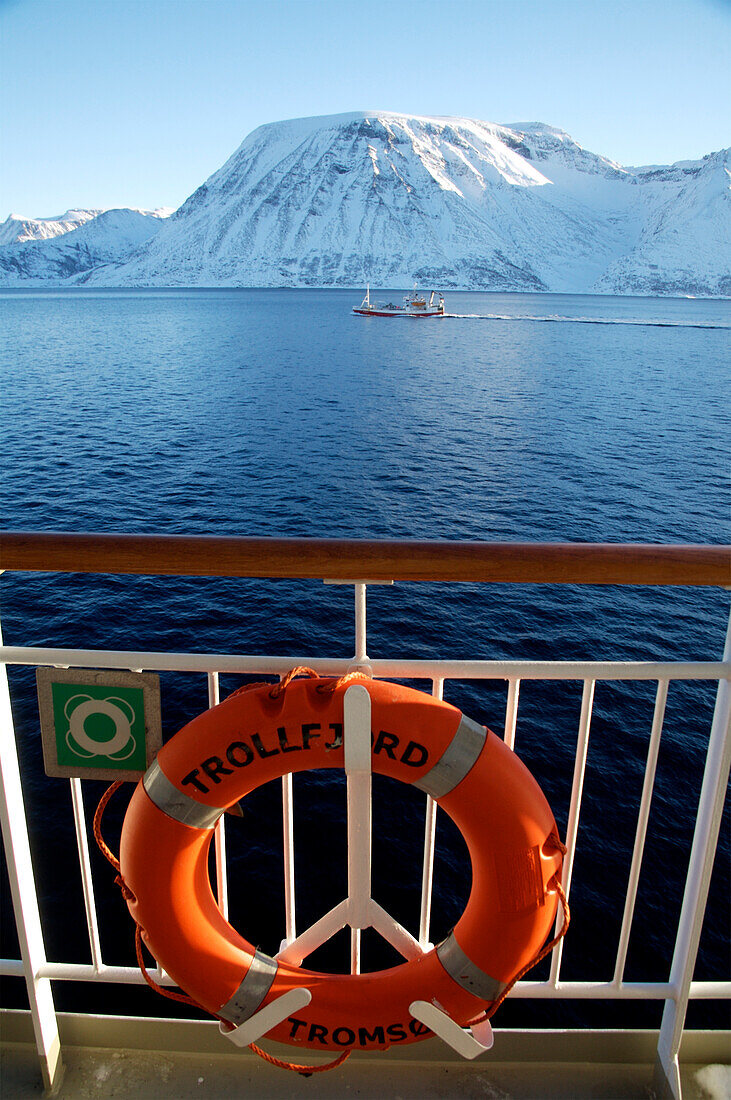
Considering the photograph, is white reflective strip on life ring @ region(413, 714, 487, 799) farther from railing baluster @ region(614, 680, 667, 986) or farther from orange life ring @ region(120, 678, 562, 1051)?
railing baluster @ region(614, 680, 667, 986)

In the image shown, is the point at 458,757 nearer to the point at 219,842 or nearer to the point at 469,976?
the point at 469,976

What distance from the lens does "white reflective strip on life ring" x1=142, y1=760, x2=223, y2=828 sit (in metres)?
1.13

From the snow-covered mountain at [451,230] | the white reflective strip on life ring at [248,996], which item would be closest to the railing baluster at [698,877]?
the white reflective strip on life ring at [248,996]

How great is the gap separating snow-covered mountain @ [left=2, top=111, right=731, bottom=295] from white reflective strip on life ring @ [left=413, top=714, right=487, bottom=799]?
14722 centimetres

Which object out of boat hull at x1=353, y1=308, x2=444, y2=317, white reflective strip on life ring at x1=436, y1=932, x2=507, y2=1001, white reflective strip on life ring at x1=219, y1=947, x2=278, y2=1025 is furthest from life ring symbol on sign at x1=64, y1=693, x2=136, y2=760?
boat hull at x1=353, y1=308, x2=444, y2=317

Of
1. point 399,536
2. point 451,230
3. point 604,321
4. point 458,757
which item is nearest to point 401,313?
point 604,321

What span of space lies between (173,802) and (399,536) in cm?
1291

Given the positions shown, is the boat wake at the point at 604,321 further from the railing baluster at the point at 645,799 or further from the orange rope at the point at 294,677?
the orange rope at the point at 294,677

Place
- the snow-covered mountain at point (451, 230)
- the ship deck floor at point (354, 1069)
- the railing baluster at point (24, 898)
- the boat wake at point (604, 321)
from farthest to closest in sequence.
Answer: the snow-covered mountain at point (451, 230) < the boat wake at point (604, 321) < the ship deck floor at point (354, 1069) < the railing baluster at point (24, 898)

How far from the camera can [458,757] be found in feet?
3.63

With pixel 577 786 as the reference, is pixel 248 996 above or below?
below

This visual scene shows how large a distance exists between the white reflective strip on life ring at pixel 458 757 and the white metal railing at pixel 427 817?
0.08 metres

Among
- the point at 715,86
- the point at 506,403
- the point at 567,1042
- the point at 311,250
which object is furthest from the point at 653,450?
the point at 311,250

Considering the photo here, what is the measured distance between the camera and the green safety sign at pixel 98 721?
122 centimetres
